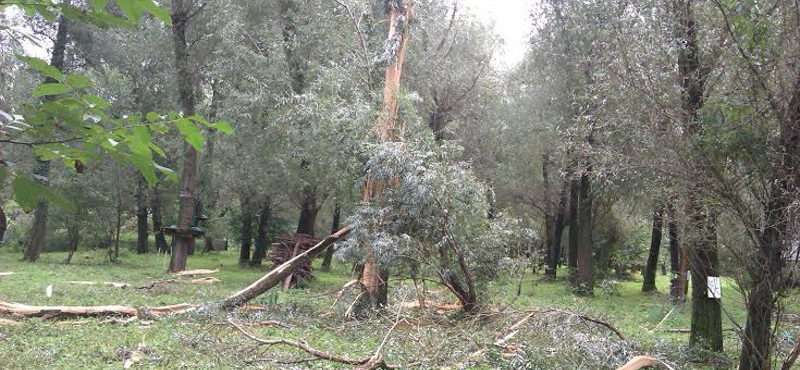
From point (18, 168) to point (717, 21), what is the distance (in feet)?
22.7

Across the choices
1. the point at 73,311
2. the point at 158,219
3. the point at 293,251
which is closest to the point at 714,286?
the point at 73,311

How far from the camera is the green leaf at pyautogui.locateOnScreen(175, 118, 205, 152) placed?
4.02ft

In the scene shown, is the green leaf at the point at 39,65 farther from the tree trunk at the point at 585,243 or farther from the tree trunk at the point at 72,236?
the tree trunk at the point at 72,236

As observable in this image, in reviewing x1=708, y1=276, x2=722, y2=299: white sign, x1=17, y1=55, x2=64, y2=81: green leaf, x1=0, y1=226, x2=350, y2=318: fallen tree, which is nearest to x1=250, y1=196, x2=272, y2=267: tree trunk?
x1=0, y1=226, x2=350, y2=318: fallen tree

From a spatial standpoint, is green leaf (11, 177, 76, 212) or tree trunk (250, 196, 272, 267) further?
tree trunk (250, 196, 272, 267)

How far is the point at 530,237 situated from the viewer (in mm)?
10867

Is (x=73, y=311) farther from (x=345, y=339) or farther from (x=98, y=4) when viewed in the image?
(x=98, y=4)

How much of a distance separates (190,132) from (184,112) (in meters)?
18.5

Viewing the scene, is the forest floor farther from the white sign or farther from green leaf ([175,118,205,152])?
green leaf ([175,118,205,152])

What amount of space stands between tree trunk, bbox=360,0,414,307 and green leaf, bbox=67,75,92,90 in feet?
28.7

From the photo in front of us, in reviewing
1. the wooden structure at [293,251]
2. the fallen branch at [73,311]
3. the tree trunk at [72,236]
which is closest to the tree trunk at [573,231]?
the wooden structure at [293,251]

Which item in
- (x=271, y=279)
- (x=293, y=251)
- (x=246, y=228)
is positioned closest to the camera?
(x=271, y=279)

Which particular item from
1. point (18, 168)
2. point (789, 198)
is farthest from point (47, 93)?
point (789, 198)

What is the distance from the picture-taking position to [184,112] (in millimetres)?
18672
